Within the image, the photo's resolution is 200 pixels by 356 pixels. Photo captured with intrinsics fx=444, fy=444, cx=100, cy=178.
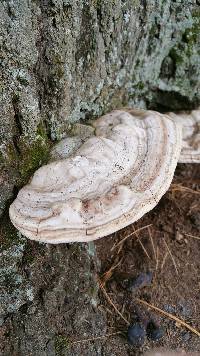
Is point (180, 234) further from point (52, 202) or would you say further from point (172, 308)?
point (52, 202)

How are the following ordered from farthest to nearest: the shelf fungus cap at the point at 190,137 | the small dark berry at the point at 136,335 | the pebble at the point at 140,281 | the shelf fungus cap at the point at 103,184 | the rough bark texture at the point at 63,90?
the pebble at the point at 140,281, the small dark berry at the point at 136,335, the shelf fungus cap at the point at 190,137, the rough bark texture at the point at 63,90, the shelf fungus cap at the point at 103,184

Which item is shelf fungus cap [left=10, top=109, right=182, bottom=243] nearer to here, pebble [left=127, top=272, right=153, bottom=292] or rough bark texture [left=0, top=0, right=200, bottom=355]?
rough bark texture [left=0, top=0, right=200, bottom=355]

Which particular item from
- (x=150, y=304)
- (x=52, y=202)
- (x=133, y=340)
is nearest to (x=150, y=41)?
(x=52, y=202)

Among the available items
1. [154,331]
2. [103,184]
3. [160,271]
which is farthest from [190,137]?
[154,331]

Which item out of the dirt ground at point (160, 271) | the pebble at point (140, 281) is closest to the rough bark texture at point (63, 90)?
the dirt ground at point (160, 271)

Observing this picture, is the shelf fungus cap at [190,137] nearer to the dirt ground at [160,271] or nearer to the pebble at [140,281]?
the dirt ground at [160,271]
